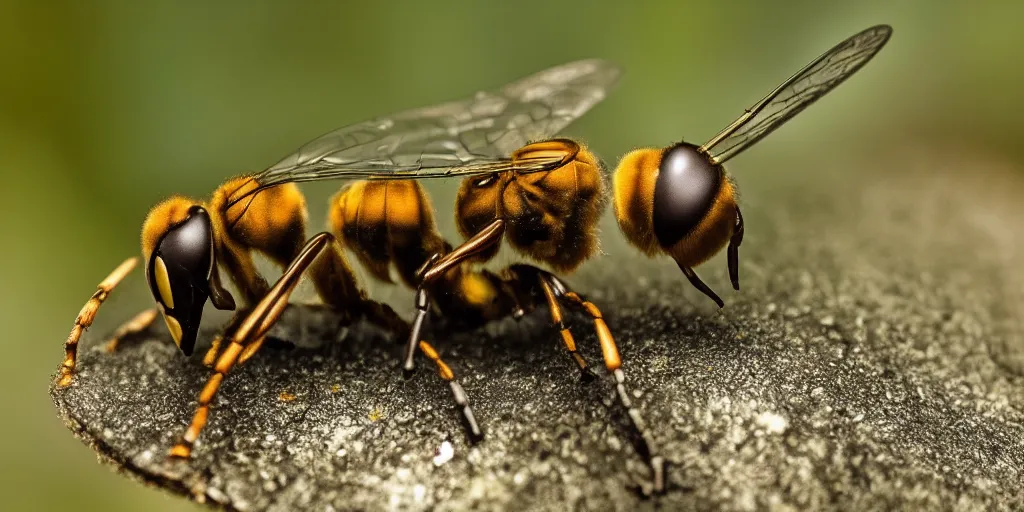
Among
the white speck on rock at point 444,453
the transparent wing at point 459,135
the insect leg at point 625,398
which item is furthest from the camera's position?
the transparent wing at point 459,135

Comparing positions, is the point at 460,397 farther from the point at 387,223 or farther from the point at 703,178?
the point at 703,178

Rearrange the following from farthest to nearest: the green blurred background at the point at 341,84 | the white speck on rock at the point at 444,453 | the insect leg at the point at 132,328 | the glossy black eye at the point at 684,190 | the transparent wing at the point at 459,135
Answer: the green blurred background at the point at 341,84 → the insect leg at the point at 132,328 → the transparent wing at the point at 459,135 → the glossy black eye at the point at 684,190 → the white speck on rock at the point at 444,453

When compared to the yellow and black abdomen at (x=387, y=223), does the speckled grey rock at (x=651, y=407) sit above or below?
below

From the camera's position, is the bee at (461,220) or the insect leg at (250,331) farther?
the bee at (461,220)

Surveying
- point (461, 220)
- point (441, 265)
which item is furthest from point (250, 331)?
point (461, 220)

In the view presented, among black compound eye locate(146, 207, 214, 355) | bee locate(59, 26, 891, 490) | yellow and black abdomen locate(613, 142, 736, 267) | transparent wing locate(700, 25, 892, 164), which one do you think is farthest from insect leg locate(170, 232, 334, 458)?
transparent wing locate(700, 25, 892, 164)

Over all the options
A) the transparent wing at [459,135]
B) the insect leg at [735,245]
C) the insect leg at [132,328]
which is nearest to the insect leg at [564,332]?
the transparent wing at [459,135]

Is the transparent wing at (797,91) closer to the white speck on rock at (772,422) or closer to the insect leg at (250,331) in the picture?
the white speck on rock at (772,422)
